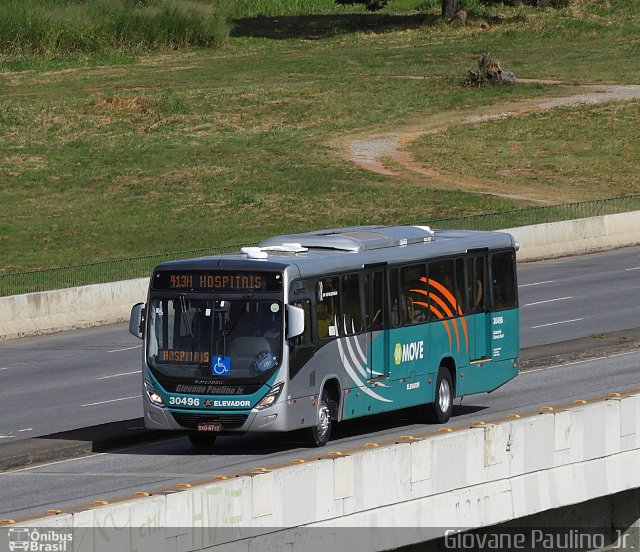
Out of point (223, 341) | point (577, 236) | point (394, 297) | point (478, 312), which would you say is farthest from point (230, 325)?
point (577, 236)

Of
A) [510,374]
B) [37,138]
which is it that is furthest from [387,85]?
[510,374]

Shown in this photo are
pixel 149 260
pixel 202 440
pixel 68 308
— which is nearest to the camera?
pixel 202 440

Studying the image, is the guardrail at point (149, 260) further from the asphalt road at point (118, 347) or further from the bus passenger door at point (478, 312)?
the bus passenger door at point (478, 312)

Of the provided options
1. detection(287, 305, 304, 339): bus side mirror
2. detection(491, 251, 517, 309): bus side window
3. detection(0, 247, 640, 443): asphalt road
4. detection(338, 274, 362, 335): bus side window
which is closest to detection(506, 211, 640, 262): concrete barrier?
detection(0, 247, 640, 443): asphalt road

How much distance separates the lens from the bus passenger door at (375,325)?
82.1ft

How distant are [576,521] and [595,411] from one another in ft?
5.32

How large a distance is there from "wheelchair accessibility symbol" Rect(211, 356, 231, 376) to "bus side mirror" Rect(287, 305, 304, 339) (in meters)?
1.01

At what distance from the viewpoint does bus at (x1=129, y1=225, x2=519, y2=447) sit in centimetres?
2312

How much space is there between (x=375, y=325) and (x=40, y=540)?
12612 mm

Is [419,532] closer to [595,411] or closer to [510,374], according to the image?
[595,411]

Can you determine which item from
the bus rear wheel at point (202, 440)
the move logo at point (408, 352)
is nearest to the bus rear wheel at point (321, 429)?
the bus rear wheel at point (202, 440)

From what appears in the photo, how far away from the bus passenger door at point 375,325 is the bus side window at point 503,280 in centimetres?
352

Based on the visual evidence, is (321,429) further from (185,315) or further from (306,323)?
(185,315)

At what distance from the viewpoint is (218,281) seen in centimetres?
2356
